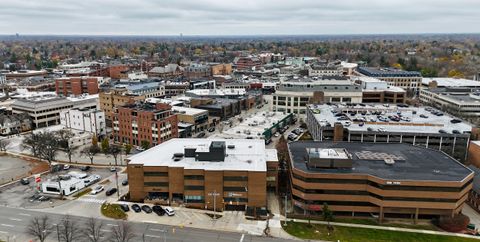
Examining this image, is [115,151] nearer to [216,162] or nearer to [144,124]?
[144,124]

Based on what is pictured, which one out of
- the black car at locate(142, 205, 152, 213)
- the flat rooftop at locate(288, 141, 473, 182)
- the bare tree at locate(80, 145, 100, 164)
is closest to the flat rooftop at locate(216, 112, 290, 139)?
the flat rooftop at locate(288, 141, 473, 182)

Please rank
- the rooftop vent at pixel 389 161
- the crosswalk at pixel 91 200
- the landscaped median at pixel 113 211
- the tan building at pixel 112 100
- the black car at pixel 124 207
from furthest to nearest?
the tan building at pixel 112 100, the crosswalk at pixel 91 200, the rooftop vent at pixel 389 161, the black car at pixel 124 207, the landscaped median at pixel 113 211

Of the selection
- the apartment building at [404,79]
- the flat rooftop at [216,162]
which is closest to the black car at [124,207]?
the flat rooftop at [216,162]

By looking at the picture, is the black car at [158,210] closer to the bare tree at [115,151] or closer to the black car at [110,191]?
the black car at [110,191]

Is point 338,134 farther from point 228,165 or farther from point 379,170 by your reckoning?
point 228,165

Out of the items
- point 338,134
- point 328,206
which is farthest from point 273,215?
point 338,134

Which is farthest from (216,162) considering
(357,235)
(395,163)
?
(395,163)

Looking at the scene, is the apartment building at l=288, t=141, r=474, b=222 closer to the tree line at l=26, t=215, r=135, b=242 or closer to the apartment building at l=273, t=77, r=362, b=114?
the tree line at l=26, t=215, r=135, b=242
